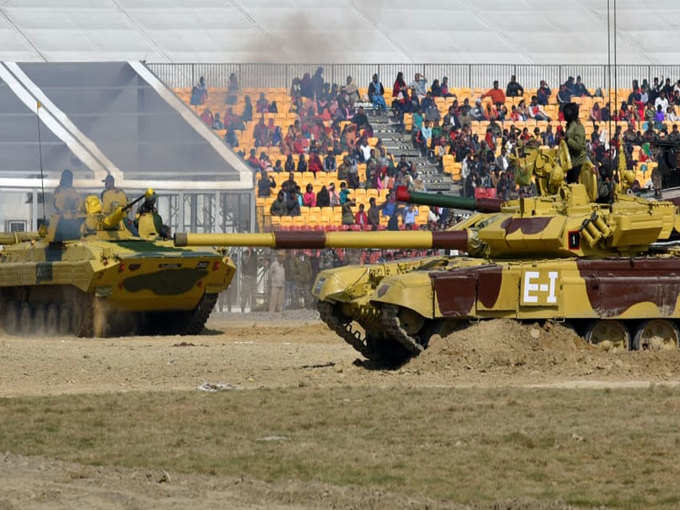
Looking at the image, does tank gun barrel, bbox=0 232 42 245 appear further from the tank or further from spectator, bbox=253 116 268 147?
spectator, bbox=253 116 268 147

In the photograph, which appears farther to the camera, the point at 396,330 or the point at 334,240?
the point at 334,240

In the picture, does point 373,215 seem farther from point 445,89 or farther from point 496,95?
point 496,95

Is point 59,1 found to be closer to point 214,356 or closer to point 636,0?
point 636,0

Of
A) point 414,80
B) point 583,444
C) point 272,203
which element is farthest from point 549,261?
point 414,80

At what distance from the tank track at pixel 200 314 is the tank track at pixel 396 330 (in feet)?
31.4

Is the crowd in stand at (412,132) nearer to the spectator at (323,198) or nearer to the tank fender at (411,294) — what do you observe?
the spectator at (323,198)

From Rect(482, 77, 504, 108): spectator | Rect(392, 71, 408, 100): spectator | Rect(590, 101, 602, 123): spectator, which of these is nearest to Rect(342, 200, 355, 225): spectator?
Rect(392, 71, 408, 100): spectator

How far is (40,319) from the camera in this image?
32.2 m

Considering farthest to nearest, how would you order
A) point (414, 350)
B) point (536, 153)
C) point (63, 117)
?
point (63, 117) < point (536, 153) < point (414, 350)

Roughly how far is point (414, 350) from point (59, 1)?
95.6ft

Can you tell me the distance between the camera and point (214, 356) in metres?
24.8

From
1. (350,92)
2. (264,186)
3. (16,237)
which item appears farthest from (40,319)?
(350,92)

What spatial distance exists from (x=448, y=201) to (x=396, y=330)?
342 cm

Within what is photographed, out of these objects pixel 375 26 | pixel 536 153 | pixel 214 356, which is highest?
pixel 375 26
